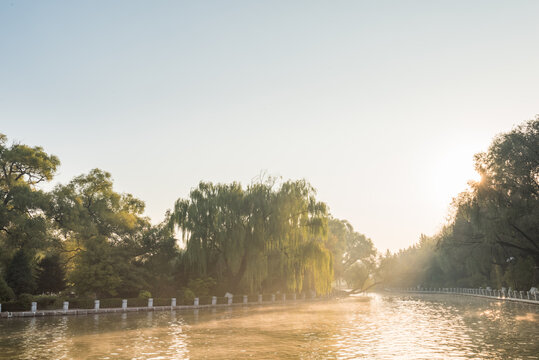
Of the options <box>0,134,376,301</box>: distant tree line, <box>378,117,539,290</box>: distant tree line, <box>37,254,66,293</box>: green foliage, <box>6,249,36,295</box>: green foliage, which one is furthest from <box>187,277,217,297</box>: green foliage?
<box>378,117,539,290</box>: distant tree line

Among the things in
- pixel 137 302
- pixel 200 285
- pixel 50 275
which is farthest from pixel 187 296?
pixel 50 275

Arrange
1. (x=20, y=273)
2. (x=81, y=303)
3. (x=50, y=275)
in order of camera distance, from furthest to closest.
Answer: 1. (x=50, y=275)
2. (x=20, y=273)
3. (x=81, y=303)

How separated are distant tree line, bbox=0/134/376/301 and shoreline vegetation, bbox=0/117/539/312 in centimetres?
9

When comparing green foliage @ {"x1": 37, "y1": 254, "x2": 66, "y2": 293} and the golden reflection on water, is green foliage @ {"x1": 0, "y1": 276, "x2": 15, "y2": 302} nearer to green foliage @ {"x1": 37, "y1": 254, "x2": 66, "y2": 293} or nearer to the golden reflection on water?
the golden reflection on water

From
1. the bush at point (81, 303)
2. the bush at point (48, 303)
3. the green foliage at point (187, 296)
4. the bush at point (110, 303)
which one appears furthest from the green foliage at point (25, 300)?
the green foliage at point (187, 296)

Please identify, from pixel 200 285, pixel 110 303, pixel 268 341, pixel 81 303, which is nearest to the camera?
pixel 268 341

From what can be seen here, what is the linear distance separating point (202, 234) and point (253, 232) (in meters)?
4.46

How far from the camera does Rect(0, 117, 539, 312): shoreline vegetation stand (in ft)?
106

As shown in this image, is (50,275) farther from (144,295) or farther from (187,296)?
(187,296)

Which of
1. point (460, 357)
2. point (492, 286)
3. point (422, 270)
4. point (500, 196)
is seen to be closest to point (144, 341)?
point (460, 357)

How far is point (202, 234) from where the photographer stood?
124 ft

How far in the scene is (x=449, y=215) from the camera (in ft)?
121

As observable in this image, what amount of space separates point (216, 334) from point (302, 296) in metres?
36.3

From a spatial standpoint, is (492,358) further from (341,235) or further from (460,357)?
(341,235)
